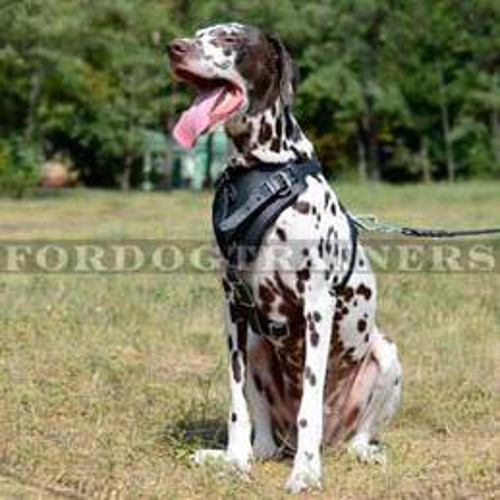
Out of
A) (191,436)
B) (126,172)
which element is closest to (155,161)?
(126,172)

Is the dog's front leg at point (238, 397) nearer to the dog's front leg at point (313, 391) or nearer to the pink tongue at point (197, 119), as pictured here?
the dog's front leg at point (313, 391)

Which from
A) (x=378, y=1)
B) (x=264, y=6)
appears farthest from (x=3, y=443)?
(x=378, y=1)

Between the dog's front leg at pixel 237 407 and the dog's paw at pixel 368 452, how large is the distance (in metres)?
0.61

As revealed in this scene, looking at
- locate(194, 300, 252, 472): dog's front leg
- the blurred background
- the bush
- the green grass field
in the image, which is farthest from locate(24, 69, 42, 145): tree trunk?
locate(194, 300, 252, 472): dog's front leg

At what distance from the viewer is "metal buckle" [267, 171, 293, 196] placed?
18.3 ft

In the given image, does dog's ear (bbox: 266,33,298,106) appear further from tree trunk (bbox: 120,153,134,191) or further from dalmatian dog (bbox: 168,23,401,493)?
tree trunk (bbox: 120,153,134,191)

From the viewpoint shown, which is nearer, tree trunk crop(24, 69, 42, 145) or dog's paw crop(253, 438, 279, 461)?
dog's paw crop(253, 438, 279, 461)

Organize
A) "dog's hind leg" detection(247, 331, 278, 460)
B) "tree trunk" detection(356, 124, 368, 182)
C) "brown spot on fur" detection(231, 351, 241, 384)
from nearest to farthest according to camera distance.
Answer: "brown spot on fur" detection(231, 351, 241, 384) < "dog's hind leg" detection(247, 331, 278, 460) < "tree trunk" detection(356, 124, 368, 182)

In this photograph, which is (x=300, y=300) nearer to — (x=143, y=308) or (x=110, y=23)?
(x=143, y=308)

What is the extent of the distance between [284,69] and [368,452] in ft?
6.49

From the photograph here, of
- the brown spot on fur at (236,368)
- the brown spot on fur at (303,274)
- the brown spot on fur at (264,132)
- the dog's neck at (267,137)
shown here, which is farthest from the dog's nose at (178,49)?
the brown spot on fur at (236,368)

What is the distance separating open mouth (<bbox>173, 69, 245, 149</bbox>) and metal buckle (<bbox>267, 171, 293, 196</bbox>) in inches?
14.1

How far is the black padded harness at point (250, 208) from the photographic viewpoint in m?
5.58

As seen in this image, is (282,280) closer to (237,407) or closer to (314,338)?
(314,338)
